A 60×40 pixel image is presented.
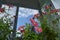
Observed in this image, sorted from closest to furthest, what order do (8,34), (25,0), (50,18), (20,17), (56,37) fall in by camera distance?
(56,37) → (50,18) → (8,34) → (20,17) → (25,0)

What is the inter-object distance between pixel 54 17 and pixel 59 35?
221mm

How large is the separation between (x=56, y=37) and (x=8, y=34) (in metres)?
0.72

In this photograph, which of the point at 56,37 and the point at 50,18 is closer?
the point at 56,37

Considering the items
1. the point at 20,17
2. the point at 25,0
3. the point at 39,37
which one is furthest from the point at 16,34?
the point at 25,0

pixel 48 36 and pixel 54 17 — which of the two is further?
pixel 54 17

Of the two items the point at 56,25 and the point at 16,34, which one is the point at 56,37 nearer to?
the point at 56,25

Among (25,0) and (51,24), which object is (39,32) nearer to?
(51,24)

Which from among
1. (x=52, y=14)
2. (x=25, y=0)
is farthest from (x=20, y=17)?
(x=52, y=14)

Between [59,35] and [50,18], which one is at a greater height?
[50,18]

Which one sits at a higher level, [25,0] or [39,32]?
[25,0]

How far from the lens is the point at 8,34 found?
221 centimetres

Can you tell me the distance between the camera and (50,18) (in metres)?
1.79

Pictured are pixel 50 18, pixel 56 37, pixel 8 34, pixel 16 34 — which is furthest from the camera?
→ pixel 16 34

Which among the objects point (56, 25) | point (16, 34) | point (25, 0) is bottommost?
point (16, 34)
